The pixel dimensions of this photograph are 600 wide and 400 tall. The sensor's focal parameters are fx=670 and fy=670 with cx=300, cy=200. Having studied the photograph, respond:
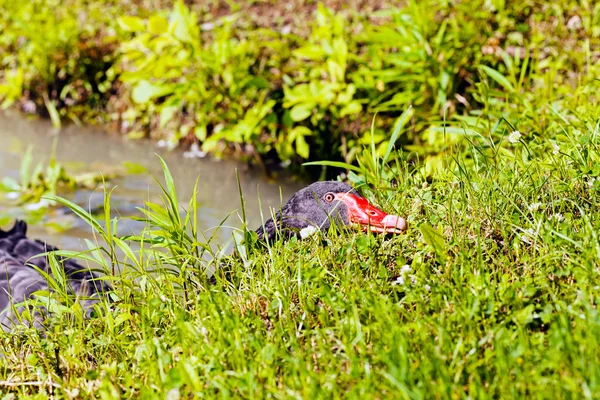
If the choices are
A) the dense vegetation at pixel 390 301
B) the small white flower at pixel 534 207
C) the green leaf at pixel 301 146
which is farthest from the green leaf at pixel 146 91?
the small white flower at pixel 534 207

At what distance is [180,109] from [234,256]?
4.26 metres

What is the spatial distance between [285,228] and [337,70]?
2.92 meters

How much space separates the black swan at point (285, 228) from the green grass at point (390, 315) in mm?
110

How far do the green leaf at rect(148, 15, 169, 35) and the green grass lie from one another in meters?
3.18

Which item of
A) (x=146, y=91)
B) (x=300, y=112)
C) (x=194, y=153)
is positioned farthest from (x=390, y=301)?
(x=194, y=153)

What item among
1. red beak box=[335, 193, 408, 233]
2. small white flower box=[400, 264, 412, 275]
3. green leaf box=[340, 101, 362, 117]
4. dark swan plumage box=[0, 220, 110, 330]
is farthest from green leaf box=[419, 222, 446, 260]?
green leaf box=[340, 101, 362, 117]

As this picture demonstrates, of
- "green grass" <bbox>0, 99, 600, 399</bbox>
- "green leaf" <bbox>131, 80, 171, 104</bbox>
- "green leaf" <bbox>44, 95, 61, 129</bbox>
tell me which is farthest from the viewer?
"green leaf" <bbox>44, 95, 61, 129</bbox>

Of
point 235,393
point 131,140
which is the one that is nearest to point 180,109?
point 131,140

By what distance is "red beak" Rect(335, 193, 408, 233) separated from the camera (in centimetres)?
285

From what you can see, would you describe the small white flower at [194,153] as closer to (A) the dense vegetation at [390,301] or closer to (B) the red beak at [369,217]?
(A) the dense vegetation at [390,301]

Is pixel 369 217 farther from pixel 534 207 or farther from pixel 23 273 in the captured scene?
pixel 23 273

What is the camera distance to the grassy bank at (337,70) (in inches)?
208

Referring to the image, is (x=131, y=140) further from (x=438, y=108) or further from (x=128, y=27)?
(x=438, y=108)

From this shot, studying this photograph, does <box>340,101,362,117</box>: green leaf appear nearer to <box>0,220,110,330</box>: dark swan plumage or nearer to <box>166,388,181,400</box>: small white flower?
<box>0,220,110,330</box>: dark swan plumage
